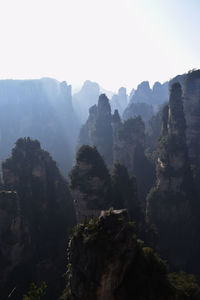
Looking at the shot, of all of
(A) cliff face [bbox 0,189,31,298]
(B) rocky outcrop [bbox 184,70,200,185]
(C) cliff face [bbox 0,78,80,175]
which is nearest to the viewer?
(A) cliff face [bbox 0,189,31,298]

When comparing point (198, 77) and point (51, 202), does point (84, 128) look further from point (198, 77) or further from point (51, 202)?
point (51, 202)

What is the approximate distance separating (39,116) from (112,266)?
457 feet

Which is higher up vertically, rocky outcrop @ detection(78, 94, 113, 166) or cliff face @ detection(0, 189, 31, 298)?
rocky outcrop @ detection(78, 94, 113, 166)

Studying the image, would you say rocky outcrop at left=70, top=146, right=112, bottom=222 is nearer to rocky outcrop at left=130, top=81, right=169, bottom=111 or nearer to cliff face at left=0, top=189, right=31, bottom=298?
cliff face at left=0, top=189, right=31, bottom=298

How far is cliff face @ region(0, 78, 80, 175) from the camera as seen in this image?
132 metres

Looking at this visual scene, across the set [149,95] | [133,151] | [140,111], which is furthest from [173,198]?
[149,95]

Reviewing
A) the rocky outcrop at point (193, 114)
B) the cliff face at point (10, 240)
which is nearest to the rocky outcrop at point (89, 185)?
the cliff face at point (10, 240)

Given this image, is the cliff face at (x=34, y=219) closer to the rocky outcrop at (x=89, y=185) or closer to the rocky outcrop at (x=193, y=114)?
the rocky outcrop at (x=89, y=185)

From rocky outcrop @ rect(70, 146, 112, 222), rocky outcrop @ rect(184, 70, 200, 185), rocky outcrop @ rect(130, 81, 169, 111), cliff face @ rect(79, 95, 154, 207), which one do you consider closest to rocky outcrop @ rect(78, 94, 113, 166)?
cliff face @ rect(79, 95, 154, 207)

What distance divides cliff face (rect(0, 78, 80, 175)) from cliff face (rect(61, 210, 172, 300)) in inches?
4050

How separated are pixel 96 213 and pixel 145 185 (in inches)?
1407

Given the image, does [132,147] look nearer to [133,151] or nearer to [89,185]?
[133,151]

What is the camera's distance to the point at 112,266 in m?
15.5

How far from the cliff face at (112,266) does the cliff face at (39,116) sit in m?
103
